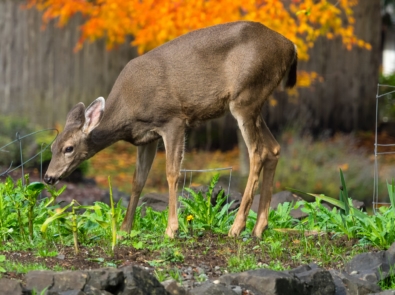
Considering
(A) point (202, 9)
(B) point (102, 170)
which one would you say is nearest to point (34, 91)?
(B) point (102, 170)

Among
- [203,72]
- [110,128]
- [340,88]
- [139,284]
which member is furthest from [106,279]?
[340,88]

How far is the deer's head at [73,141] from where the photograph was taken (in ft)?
22.5

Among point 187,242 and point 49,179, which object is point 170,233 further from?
point 49,179

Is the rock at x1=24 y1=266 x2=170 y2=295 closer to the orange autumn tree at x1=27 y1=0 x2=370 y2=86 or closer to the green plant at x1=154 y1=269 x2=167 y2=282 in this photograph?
the green plant at x1=154 y1=269 x2=167 y2=282

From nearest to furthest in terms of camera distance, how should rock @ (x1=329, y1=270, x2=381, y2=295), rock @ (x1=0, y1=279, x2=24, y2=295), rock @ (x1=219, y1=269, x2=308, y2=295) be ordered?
rock @ (x1=0, y1=279, x2=24, y2=295)
rock @ (x1=219, y1=269, x2=308, y2=295)
rock @ (x1=329, y1=270, x2=381, y2=295)

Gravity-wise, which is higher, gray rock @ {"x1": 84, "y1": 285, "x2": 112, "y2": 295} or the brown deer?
the brown deer

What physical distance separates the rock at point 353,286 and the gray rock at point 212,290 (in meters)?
0.84

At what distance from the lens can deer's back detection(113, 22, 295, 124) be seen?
6914mm

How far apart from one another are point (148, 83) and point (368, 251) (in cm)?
238

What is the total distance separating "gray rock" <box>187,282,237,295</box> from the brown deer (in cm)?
184

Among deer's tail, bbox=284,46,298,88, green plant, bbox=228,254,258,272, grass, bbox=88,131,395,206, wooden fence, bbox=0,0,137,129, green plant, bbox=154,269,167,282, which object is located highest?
deer's tail, bbox=284,46,298,88

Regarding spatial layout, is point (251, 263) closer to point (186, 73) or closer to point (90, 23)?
point (186, 73)

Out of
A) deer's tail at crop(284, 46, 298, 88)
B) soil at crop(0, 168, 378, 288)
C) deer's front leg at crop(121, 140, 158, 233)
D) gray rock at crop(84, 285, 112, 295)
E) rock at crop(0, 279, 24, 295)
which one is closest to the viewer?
rock at crop(0, 279, 24, 295)

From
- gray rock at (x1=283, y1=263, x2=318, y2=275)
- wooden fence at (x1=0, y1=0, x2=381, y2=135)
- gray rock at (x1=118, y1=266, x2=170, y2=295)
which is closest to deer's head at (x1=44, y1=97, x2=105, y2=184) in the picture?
gray rock at (x1=118, y1=266, x2=170, y2=295)
